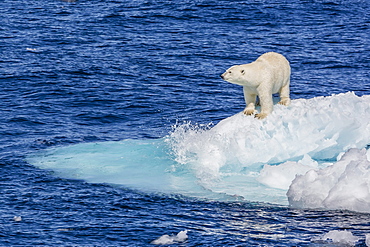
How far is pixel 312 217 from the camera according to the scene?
12.5 m

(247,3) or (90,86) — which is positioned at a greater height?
(247,3)

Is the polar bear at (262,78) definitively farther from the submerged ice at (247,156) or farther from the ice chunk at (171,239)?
the ice chunk at (171,239)

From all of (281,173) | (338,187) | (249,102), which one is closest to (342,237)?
(338,187)

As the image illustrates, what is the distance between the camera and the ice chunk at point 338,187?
12.9 meters

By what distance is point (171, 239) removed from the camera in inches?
456

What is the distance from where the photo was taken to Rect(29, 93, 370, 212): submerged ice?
14.5 meters

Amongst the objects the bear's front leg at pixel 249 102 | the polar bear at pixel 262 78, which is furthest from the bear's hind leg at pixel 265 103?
the bear's front leg at pixel 249 102

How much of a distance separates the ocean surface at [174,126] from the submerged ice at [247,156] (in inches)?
1.3

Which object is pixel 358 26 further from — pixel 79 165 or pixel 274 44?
pixel 79 165

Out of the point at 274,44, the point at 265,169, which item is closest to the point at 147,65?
the point at 274,44

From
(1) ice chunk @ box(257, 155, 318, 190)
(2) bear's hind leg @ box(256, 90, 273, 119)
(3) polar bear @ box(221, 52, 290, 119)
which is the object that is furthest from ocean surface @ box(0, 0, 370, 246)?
(3) polar bear @ box(221, 52, 290, 119)

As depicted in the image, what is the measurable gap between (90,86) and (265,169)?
376 inches

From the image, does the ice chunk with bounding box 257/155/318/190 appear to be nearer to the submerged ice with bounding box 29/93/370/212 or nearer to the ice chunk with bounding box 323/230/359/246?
the submerged ice with bounding box 29/93/370/212

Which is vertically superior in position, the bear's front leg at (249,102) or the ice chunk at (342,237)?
the bear's front leg at (249,102)
